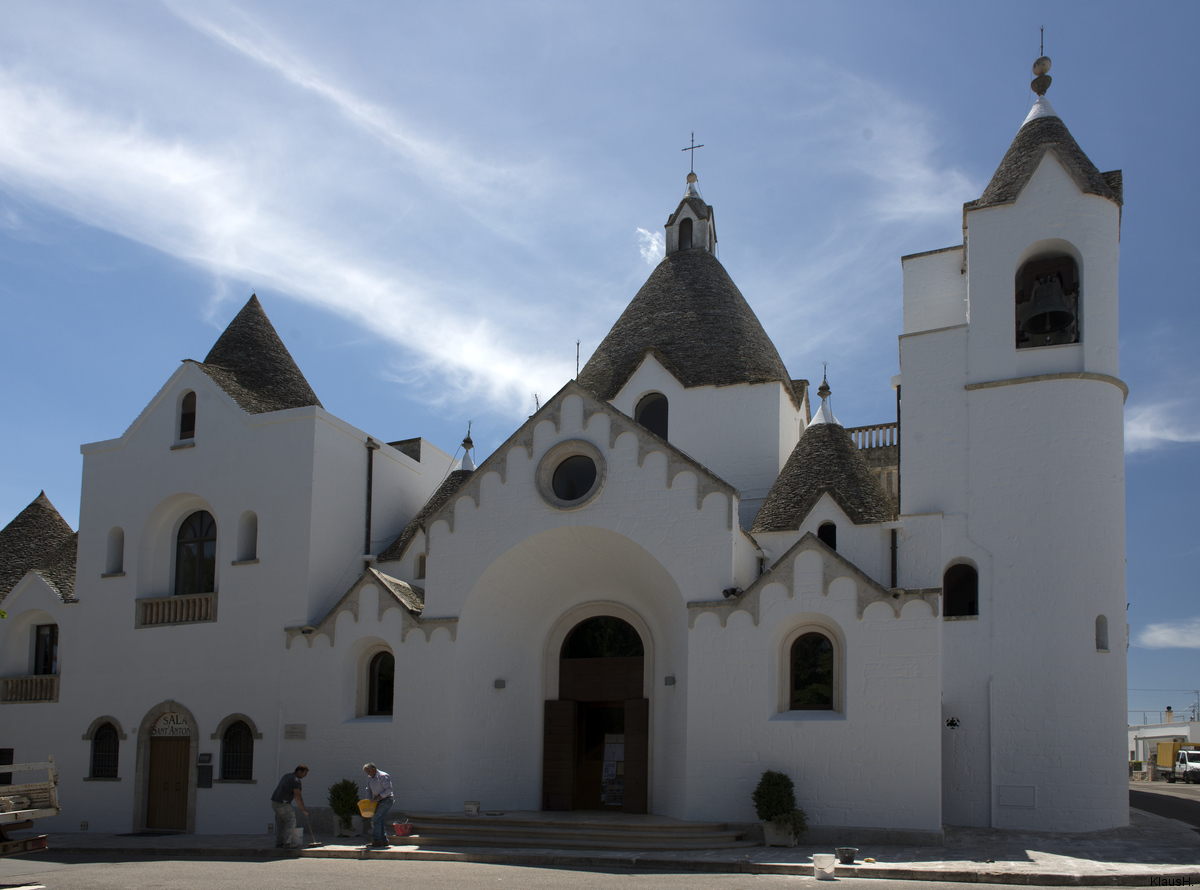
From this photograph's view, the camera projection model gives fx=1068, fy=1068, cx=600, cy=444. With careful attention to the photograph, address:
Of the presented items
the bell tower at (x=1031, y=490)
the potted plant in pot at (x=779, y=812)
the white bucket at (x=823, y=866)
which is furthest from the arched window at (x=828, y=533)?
the white bucket at (x=823, y=866)

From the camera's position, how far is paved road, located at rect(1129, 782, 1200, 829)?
76.6 ft

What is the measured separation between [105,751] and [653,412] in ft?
48.9

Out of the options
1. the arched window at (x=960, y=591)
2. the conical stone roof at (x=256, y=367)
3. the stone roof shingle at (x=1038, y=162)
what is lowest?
the arched window at (x=960, y=591)

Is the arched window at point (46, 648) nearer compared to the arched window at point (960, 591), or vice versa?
the arched window at point (960, 591)

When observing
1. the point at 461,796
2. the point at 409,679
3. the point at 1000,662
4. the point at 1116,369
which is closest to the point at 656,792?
the point at 461,796

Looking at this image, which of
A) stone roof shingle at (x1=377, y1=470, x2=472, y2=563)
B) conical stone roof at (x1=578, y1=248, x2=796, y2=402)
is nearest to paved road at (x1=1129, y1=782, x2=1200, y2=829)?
conical stone roof at (x1=578, y1=248, x2=796, y2=402)

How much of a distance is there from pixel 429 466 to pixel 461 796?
1022 centimetres

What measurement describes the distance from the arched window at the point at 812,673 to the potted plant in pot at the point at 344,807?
8.35 m

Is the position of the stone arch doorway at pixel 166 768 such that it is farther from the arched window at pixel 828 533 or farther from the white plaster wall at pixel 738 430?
the arched window at pixel 828 533

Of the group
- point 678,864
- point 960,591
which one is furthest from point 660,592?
point 678,864

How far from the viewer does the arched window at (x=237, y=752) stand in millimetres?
22516

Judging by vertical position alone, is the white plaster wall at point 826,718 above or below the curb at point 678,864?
above

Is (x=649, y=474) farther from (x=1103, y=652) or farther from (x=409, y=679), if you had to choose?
(x=1103, y=652)

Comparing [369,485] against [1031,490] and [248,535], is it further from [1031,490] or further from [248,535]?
[1031,490]
